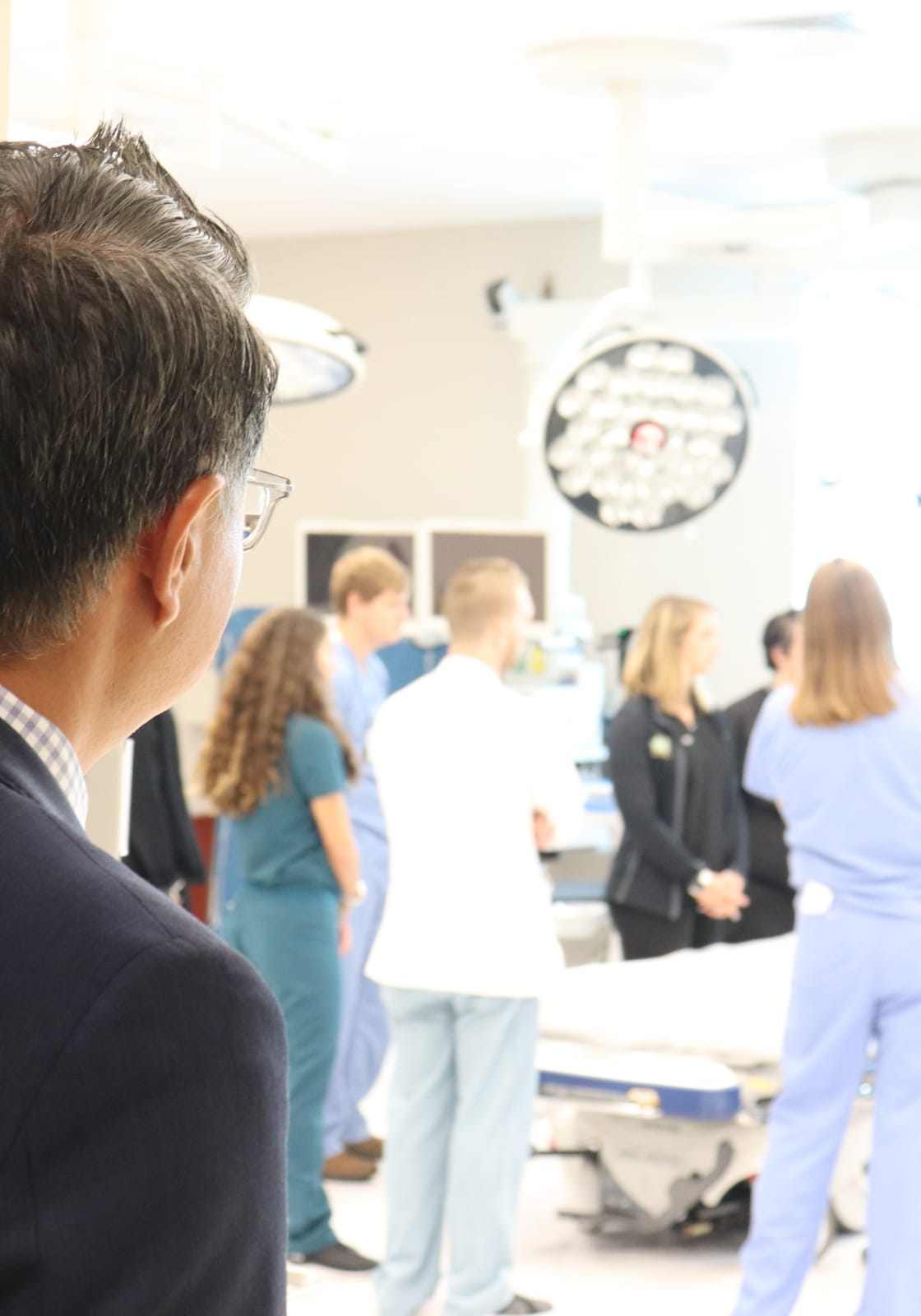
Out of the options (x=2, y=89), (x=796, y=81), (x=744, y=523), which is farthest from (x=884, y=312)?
(x=2, y=89)

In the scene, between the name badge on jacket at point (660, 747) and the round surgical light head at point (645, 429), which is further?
the name badge on jacket at point (660, 747)

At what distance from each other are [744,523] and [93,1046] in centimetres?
628

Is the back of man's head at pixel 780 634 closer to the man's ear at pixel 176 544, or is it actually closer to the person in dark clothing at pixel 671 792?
the person in dark clothing at pixel 671 792

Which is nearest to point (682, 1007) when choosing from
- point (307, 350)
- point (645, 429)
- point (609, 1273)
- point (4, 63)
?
point (609, 1273)

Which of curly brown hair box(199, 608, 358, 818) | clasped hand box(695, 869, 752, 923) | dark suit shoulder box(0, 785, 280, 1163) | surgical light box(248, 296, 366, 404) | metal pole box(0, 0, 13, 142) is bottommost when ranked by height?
clasped hand box(695, 869, 752, 923)

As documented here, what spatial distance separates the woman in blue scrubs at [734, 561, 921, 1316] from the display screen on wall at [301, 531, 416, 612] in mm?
2913

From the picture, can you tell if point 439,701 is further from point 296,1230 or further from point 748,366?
point 748,366

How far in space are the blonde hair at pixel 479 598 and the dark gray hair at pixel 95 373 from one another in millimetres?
2580

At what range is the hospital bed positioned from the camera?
3756mm

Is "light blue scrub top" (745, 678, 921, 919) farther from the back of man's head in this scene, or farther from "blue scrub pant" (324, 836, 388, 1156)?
the back of man's head

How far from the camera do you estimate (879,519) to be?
6.75m

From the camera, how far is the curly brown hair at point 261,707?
3.69 metres

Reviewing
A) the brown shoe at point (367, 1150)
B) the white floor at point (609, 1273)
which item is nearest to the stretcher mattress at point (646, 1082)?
the white floor at point (609, 1273)

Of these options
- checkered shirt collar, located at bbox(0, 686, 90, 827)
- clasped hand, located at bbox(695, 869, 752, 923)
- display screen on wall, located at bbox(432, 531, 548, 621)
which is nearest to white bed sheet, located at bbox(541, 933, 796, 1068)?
clasped hand, located at bbox(695, 869, 752, 923)
